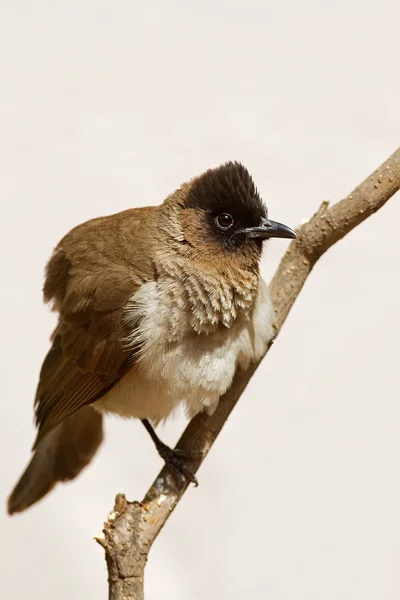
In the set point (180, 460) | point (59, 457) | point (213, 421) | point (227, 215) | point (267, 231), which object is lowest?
point (180, 460)

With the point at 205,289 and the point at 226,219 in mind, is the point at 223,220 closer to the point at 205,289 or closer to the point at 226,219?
the point at 226,219

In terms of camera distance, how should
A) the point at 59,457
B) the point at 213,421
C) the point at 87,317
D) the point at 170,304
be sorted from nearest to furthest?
the point at 170,304, the point at 87,317, the point at 213,421, the point at 59,457

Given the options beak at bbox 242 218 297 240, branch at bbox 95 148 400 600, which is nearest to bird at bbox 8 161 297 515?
beak at bbox 242 218 297 240

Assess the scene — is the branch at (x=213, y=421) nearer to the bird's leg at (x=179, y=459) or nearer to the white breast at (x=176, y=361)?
the bird's leg at (x=179, y=459)

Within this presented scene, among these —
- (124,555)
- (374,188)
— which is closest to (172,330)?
(124,555)

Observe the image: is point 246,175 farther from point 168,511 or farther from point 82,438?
point 82,438

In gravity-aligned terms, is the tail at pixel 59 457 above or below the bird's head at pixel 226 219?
below

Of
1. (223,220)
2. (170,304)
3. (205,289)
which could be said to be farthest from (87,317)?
(223,220)

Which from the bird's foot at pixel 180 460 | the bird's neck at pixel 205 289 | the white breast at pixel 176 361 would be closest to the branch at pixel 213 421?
the bird's foot at pixel 180 460
